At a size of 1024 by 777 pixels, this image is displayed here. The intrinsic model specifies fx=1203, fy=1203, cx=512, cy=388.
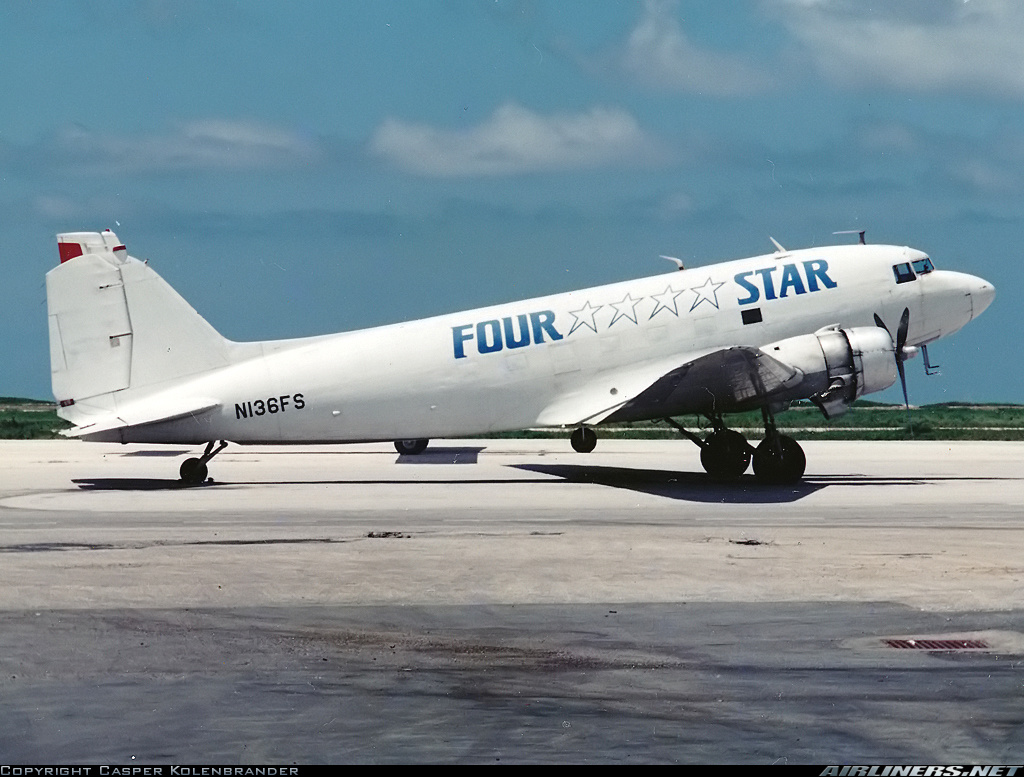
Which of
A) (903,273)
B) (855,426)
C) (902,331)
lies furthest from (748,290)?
(855,426)

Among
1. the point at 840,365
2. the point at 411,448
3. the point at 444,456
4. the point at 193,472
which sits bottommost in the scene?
the point at 444,456

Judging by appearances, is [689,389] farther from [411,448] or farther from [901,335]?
[411,448]

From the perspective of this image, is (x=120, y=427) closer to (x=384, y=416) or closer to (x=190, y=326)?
(x=190, y=326)

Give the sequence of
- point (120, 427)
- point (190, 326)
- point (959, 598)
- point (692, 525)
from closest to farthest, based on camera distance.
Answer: point (959, 598)
point (692, 525)
point (120, 427)
point (190, 326)

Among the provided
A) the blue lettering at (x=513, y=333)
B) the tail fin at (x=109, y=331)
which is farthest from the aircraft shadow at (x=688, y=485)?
the tail fin at (x=109, y=331)

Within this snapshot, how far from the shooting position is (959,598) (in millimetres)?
13898

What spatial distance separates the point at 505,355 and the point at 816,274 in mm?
7847

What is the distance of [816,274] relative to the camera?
29375 millimetres

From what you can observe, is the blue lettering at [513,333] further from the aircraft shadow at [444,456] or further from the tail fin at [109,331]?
the aircraft shadow at [444,456]

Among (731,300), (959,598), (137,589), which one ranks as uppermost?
(731,300)

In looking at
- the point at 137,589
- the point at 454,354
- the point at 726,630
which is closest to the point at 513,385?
the point at 454,354

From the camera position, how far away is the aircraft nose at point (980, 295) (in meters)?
30.7

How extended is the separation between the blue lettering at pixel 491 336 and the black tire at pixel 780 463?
6772 mm

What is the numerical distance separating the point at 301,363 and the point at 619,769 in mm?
22245
